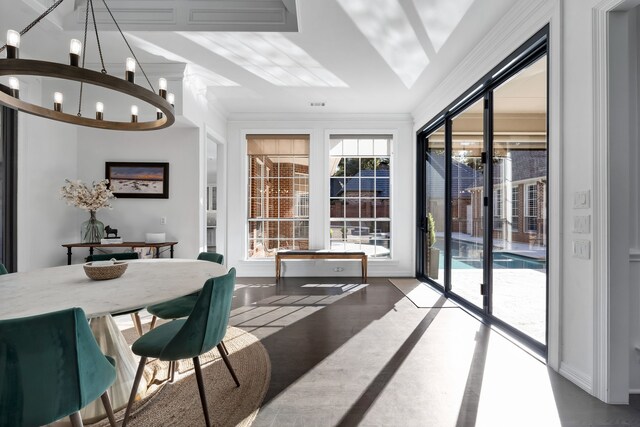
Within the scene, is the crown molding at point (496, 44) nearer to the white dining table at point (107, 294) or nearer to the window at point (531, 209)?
the window at point (531, 209)

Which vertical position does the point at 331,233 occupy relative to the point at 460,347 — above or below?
above

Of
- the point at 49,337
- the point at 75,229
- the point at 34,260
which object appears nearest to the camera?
the point at 49,337

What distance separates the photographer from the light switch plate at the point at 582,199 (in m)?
1.94

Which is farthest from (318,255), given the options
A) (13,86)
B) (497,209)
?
(13,86)

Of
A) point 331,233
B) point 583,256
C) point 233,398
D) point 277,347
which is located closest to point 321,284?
point 331,233

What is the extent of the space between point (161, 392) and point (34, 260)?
2.90 meters

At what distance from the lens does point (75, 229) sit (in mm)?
4125

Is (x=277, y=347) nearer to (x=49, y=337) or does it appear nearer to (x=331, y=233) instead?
(x=49, y=337)

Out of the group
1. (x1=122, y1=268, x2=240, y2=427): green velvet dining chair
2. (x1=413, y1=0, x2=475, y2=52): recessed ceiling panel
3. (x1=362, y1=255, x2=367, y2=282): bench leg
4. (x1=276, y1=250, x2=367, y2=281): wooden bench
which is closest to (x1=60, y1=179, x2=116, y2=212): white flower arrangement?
(x1=276, y1=250, x2=367, y2=281): wooden bench

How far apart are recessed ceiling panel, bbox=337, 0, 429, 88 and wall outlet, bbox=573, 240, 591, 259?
7.47 ft

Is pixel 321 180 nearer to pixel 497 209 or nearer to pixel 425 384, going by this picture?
pixel 497 209

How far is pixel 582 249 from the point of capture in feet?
6.50

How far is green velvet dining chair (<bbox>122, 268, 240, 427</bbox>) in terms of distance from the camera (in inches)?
63.2

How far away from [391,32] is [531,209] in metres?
2.10
